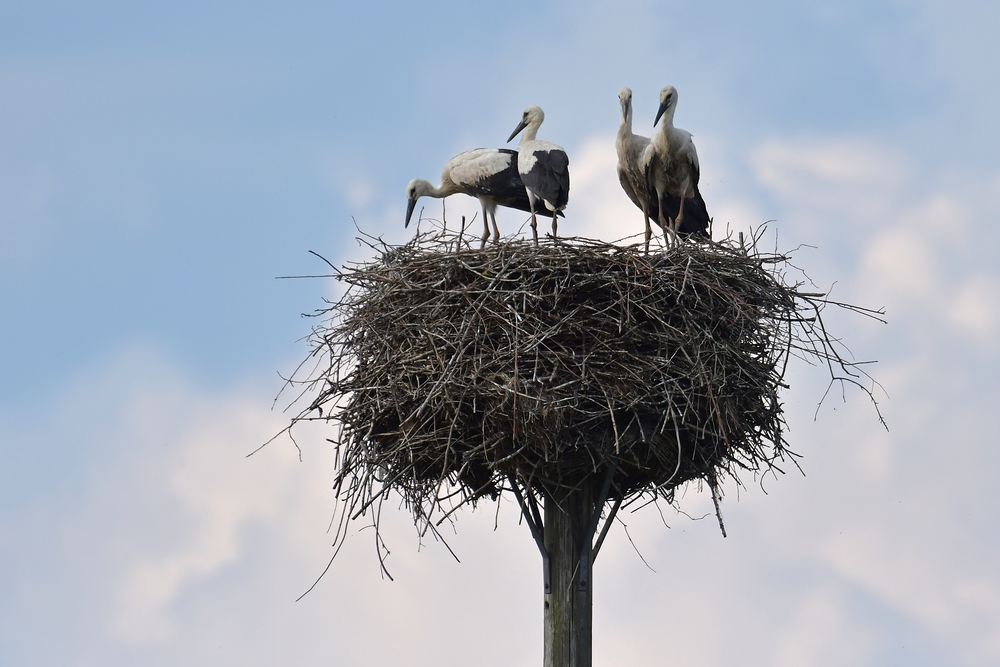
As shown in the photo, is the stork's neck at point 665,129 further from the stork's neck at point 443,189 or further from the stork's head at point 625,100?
the stork's neck at point 443,189

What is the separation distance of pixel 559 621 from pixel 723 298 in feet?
6.56

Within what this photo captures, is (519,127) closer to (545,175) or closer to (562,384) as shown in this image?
(545,175)

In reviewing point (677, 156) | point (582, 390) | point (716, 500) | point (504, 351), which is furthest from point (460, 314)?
point (677, 156)

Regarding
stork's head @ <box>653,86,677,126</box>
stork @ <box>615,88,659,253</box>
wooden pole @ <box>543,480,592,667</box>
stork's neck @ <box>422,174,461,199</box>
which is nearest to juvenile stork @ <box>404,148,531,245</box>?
stork's neck @ <box>422,174,461,199</box>

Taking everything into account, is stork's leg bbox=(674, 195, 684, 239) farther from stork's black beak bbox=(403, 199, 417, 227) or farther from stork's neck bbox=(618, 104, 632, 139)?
stork's black beak bbox=(403, 199, 417, 227)

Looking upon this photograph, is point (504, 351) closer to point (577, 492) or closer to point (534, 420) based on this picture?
point (534, 420)

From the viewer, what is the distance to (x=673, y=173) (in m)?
9.08

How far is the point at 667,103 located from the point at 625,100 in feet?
1.09

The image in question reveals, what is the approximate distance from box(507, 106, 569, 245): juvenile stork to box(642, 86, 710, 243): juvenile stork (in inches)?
24.4

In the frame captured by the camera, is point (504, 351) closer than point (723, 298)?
Yes

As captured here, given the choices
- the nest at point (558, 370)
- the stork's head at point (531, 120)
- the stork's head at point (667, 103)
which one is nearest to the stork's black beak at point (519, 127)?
the stork's head at point (531, 120)

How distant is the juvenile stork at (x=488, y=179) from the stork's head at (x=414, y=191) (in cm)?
19

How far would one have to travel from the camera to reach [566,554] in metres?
6.72

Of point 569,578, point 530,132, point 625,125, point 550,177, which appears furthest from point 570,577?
→ point 530,132
